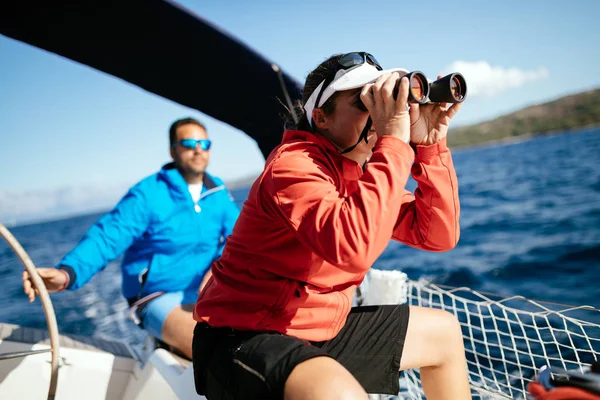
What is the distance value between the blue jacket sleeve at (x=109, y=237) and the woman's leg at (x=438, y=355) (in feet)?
5.13

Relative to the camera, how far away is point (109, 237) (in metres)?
2.20

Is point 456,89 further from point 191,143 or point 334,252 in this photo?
point 191,143

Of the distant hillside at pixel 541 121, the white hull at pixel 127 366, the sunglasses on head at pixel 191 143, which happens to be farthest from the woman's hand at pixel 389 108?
the distant hillside at pixel 541 121

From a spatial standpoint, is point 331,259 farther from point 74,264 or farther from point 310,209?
point 74,264

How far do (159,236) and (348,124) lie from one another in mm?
1571

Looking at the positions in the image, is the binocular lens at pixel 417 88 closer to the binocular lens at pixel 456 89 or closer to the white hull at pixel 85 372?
the binocular lens at pixel 456 89

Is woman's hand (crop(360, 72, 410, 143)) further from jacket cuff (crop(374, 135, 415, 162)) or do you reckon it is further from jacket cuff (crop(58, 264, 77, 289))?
jacket cuff (crop(58, 264, 77, 289))

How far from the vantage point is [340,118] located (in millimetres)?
1281

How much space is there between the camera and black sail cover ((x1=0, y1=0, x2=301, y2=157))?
212 cm

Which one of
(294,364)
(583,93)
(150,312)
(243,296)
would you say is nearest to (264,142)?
(150,312)

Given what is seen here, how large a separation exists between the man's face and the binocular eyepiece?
1783 mm

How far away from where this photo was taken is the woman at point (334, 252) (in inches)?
39.4

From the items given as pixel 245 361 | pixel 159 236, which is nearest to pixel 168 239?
pixel 159 236

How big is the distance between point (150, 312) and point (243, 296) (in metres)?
1.25
